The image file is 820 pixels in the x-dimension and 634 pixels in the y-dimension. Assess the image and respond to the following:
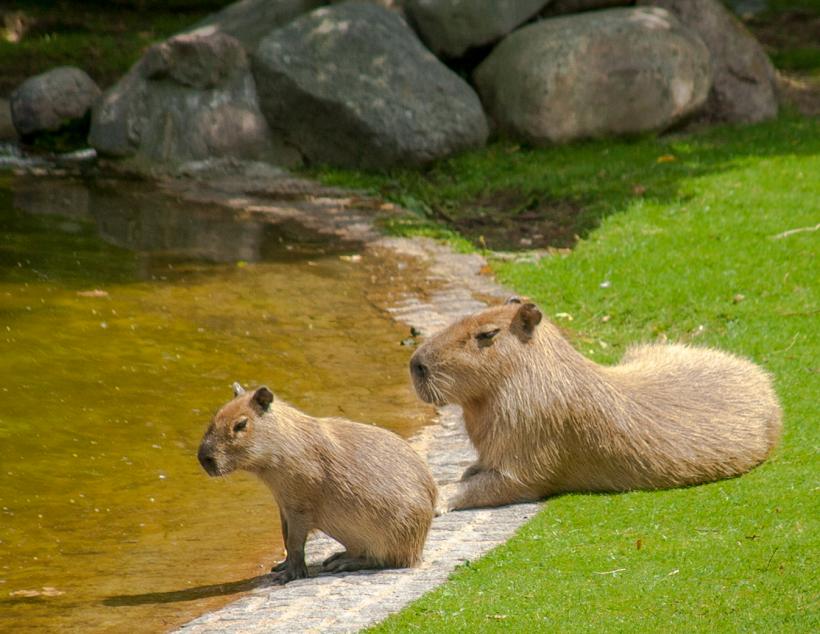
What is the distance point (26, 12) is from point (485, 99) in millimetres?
10734

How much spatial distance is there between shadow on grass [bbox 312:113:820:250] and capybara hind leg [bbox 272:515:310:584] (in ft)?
23.0

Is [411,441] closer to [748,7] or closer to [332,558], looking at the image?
[332,558]

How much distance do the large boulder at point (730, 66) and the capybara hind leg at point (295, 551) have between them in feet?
39.1

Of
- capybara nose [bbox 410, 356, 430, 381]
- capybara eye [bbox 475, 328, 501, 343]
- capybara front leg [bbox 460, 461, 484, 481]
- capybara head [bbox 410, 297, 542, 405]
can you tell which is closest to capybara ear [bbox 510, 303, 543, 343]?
capybara head [bbox 410, 297, 542, 405]

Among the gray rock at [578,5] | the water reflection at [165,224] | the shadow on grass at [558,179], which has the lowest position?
the water reflection at [165,224]

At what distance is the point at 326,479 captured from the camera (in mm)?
6277

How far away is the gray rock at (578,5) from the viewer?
17016 millimetres

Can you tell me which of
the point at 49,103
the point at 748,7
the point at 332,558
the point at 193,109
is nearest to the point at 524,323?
the point at 332,558

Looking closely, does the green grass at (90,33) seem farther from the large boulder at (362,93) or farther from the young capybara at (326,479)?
the young capybara at (326,479)

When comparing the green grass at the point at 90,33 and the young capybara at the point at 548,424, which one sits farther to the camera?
the green grass at the point at 90,33

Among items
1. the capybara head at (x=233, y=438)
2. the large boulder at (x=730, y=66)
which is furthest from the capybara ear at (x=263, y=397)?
the large boulder at (x=730, y=66)

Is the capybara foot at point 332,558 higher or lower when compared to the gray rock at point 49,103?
higher

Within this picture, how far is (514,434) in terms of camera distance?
7.14 meters

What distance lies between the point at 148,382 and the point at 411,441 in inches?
82.6
